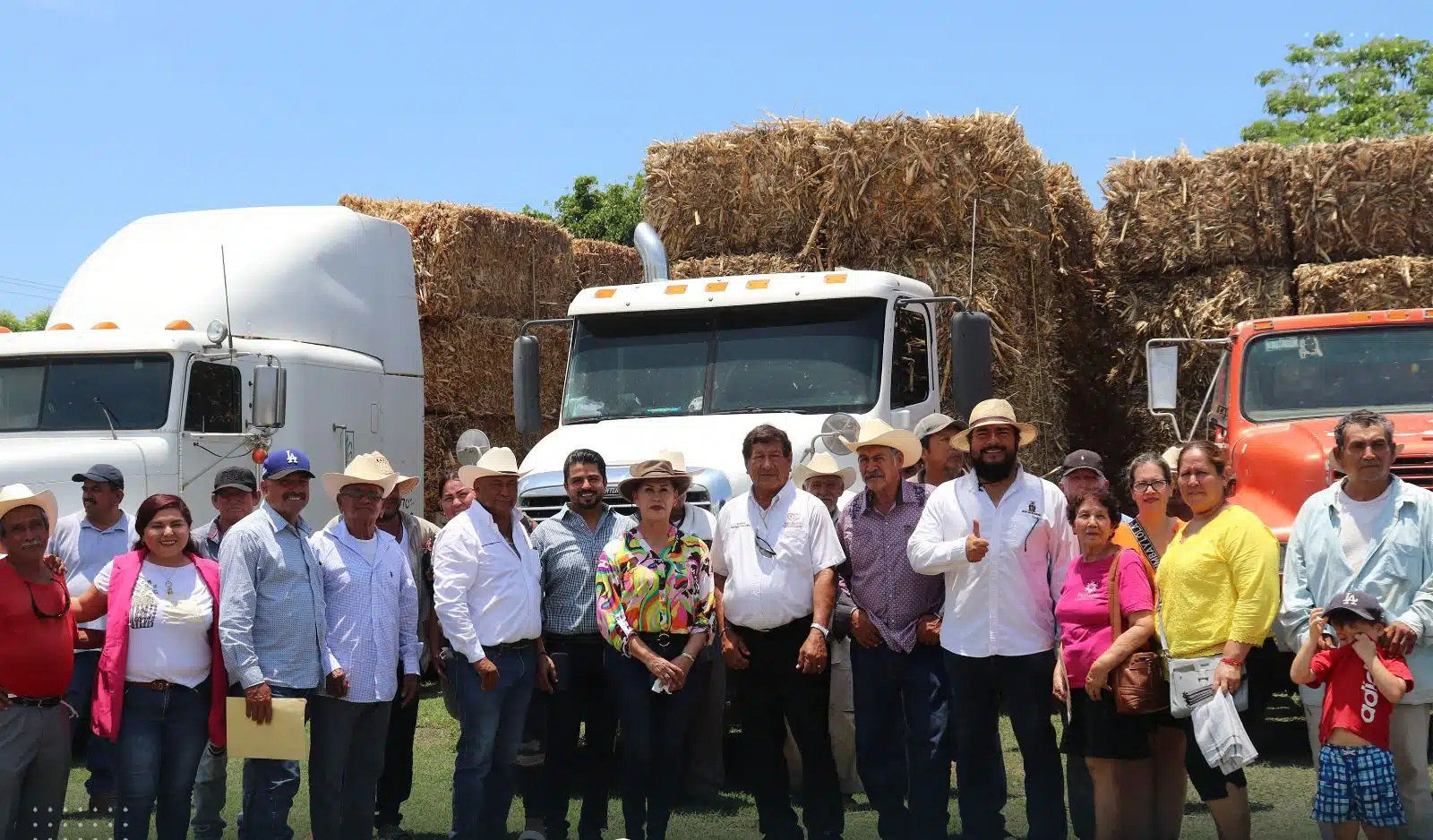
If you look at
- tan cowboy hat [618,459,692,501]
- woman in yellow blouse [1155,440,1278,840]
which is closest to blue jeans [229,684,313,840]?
tan cowboy hat [618,459,692,501]

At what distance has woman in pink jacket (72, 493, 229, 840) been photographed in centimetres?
619

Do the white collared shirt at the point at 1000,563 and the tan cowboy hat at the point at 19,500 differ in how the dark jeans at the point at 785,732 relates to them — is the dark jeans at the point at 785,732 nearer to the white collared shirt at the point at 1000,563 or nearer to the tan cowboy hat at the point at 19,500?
the white collared shirt at the point at 1000,563

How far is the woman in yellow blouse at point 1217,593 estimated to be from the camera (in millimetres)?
5934

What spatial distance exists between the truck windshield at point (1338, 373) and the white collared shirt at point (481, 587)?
515cm

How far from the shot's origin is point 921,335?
999 cm

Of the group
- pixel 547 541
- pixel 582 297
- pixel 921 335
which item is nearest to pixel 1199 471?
pixel 547 541

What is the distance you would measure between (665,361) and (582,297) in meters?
0.81

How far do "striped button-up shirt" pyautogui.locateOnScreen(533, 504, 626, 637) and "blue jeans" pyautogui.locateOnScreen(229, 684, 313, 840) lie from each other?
4.40 ft

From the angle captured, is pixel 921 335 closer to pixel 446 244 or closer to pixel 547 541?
pixel 547 541

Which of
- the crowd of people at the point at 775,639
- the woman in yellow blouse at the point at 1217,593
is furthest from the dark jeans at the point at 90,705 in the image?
the woman in yellow blouse at the point at 1217,593

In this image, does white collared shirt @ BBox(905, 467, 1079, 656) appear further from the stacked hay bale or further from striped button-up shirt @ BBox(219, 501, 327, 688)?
the stacked hay bale

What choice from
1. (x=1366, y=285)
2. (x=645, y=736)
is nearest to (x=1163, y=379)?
(x=1366, y=285)

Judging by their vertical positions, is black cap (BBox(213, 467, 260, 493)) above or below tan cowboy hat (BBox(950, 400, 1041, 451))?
below

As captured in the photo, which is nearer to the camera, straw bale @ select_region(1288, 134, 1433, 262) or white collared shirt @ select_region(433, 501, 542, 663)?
white collared shirt @ select_region(433, 501, 542, 663)
